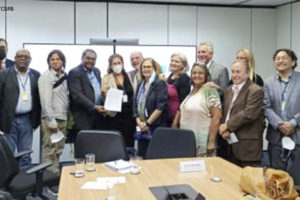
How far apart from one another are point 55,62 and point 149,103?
3.89 ft

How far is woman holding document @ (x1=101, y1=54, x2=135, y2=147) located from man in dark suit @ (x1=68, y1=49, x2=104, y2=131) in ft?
0.36

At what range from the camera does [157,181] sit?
96.2 inches

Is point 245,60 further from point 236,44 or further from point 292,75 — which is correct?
point 236,44

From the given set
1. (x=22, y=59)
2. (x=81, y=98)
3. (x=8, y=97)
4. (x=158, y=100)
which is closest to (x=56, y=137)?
(x=81, y=98)

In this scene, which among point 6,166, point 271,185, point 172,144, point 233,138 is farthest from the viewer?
point 233,138

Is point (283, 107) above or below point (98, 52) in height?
below

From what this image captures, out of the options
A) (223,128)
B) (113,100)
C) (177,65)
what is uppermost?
(177,65)

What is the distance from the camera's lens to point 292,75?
381cm

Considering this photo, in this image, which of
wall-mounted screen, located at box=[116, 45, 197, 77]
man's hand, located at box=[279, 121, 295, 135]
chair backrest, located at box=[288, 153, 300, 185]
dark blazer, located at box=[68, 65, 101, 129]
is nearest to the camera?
chair backrest, located at box=[288, 153, 300, 185]

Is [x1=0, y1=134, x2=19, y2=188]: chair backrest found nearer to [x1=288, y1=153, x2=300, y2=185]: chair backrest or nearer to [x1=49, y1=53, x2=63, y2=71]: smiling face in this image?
[x1=49, y1=53, x2=63, y2=71]: smiling face

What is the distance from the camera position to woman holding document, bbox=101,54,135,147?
14.3 ft

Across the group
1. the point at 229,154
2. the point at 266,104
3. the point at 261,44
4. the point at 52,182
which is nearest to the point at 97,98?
the point at 52,182

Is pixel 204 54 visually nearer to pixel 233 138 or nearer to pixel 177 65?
pixel 177 65

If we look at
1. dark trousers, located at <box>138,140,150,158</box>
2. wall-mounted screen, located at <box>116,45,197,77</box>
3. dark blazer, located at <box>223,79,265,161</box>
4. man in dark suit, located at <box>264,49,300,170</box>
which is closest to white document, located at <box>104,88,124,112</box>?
dark trousers, located at <box>138,140,150,158</box>
